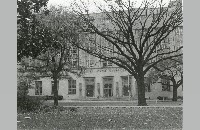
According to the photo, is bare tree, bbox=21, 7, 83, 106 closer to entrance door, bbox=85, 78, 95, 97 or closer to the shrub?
the shrub

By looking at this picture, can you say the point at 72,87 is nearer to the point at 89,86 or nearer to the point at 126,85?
the point at 89,86

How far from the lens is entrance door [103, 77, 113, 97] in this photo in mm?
43719

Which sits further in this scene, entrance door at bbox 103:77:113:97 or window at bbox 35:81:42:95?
entrance door at bbox 103:77:113:97

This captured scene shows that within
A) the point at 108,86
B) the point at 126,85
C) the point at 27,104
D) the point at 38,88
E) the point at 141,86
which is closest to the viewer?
the point at 27,104

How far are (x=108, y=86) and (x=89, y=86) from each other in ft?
9.59

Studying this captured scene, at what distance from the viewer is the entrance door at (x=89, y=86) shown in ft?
145

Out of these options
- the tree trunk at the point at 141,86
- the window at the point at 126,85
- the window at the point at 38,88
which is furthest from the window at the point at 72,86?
the tree trunk at the point at 141,86

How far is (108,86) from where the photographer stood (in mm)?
44281

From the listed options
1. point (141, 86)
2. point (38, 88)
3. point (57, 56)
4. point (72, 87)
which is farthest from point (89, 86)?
point (141, 86)

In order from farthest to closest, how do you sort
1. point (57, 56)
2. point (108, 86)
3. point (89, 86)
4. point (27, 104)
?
point (89, 86) → point (108, 86) → point (57, 56) → point (27, 104)

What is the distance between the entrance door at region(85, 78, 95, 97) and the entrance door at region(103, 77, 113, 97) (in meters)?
1.85

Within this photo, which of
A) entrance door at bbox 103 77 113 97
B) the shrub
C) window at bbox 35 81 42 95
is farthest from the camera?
entrance door at bbox 103 77 113 97

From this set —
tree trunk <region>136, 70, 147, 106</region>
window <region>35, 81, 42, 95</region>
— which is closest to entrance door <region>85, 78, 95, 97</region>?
window <region>35, 81, 42, 95</region>

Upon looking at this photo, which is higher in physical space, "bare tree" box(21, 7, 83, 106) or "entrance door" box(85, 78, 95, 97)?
"bare tree" box(21, 7, 83, 106)
